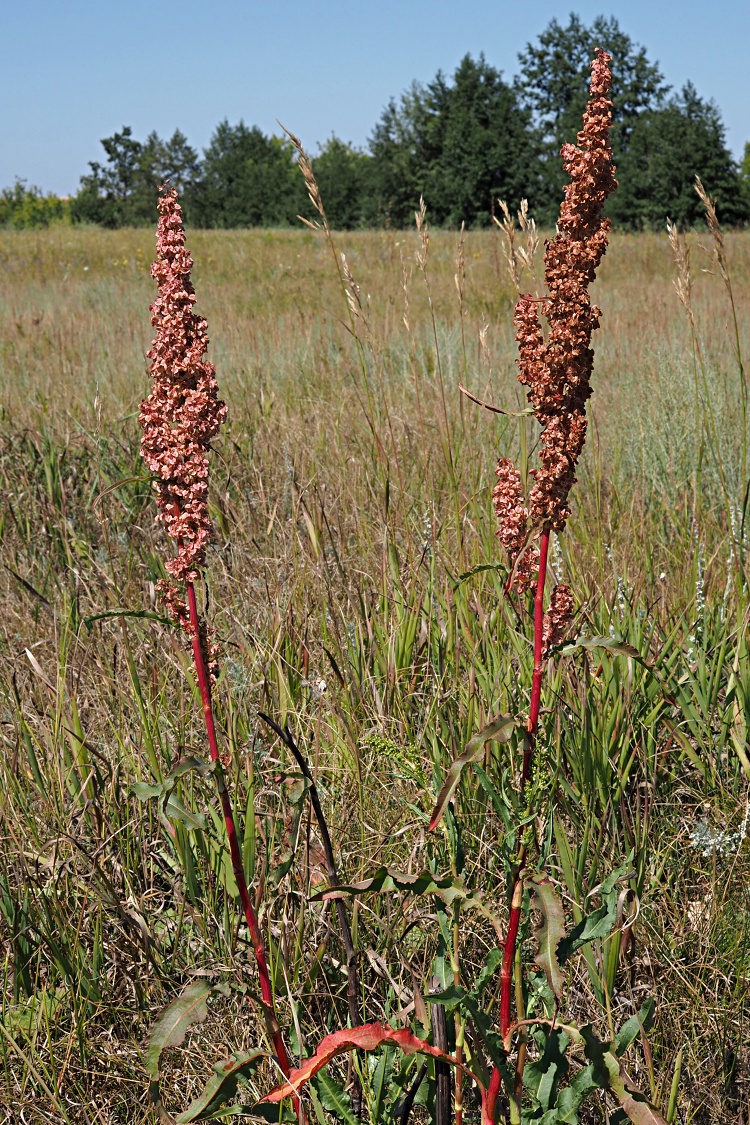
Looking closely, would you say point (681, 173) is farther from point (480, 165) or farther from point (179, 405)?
point (179, 405)

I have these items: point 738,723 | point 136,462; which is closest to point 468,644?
point 738,723

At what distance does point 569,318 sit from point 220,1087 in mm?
996

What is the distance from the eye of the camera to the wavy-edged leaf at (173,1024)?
1045 millimetres

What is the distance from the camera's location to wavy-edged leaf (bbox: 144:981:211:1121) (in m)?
1.04

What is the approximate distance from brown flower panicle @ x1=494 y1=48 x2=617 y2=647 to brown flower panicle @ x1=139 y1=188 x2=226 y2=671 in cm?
39

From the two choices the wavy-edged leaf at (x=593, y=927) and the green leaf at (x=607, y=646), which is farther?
the wavy-edged leaf at (x=593, y=927)

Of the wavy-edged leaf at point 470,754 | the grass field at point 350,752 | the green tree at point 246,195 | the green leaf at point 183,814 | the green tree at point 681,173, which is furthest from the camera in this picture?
the green tree at point 246,195

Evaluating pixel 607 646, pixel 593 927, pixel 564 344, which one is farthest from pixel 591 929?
pixel 564 344

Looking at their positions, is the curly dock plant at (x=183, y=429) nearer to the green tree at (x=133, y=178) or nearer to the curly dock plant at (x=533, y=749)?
the curly dock plant at (x=533, y=749)

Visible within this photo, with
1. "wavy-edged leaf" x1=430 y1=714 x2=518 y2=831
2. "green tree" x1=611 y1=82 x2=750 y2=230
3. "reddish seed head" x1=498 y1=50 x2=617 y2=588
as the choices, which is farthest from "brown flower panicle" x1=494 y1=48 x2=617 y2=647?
"green tree" x1=611 y1=82 x2=750 y2=230

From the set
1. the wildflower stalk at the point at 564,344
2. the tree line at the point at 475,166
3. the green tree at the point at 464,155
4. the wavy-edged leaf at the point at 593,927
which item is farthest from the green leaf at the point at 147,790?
the green tree at the point at 464,155

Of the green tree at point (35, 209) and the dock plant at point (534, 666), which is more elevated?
the green tree at point (35, 209)

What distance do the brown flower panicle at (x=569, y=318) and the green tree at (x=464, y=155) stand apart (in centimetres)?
3026

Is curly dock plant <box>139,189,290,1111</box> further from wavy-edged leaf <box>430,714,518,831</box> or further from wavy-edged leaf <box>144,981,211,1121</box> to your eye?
wavy-edged leaf <box>430,714,518,831</box>
